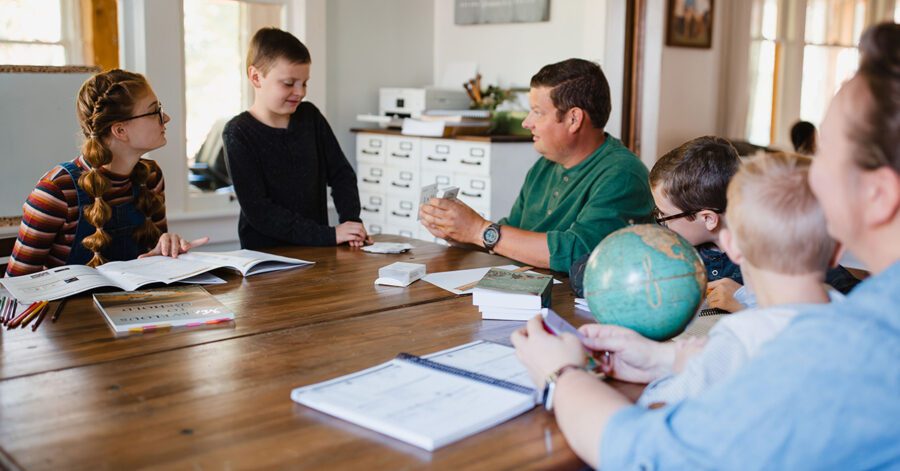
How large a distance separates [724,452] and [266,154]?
235cm

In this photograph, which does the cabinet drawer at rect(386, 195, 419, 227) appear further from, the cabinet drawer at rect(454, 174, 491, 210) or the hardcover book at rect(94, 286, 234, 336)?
the hardcover book at rect(94, 286, 234, 336)

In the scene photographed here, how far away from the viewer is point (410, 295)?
2.14 m

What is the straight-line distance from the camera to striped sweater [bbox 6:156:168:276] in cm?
238

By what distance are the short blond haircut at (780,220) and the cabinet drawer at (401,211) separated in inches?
161

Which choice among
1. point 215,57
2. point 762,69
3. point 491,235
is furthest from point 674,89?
point 491,235

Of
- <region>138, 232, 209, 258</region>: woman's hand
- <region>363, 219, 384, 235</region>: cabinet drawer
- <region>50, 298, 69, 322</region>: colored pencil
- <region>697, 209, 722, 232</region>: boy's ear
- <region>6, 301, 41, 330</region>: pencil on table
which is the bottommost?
<region>363, 219, 384, 235</region>: cabinet drawer

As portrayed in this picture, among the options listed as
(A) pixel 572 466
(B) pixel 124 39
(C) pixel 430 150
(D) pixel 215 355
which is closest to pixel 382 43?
(C) pixel 430 150

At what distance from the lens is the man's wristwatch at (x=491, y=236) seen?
105 inches

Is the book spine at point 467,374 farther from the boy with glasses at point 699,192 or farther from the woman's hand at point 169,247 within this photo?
the woman's hand at point 169,247

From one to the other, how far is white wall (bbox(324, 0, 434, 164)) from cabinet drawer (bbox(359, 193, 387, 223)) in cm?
33

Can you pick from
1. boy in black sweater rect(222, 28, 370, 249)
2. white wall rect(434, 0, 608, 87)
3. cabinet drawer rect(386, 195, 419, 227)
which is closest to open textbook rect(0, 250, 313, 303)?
boy in black sweater rect(222, 28, 370, 249)

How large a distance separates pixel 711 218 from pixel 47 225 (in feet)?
5.84

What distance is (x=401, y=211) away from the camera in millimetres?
5398

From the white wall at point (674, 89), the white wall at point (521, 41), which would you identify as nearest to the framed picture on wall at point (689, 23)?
the white wall at point (674, 89)
